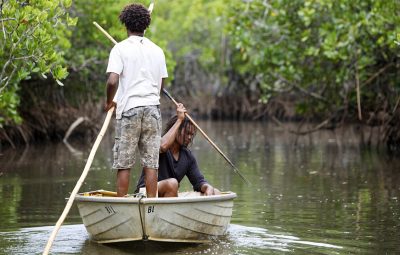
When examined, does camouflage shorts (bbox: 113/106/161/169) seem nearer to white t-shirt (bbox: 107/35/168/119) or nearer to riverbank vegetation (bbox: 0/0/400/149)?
white t-shirt (bbox: 107/35/168/119)

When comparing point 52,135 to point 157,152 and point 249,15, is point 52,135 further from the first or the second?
point 157,152

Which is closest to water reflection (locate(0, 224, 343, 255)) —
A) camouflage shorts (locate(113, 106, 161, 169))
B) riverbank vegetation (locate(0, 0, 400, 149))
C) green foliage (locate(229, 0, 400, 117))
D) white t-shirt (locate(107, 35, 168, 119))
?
camouflage shorts (locate(113, 106, 161, 169))

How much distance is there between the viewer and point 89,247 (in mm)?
8969

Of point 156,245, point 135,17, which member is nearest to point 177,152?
point 156,245

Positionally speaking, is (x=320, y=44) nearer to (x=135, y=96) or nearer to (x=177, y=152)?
(x=177, y=152)

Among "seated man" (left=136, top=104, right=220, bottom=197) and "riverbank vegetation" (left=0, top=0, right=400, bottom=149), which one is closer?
"seated man" (left=136, top=104, right=220, bottom=197)

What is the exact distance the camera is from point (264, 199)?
12984mm

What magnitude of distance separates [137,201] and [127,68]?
4.18ft

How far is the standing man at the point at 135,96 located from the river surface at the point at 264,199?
0.82 m

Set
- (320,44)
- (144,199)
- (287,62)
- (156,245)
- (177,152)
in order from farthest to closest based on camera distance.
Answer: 1. (287,62)
2. (320,44)
3. (177,152)
4. (156,245)
5. (144,199)

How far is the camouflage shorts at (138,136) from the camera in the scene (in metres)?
8.84

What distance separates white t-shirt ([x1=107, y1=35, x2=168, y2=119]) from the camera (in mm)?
8781

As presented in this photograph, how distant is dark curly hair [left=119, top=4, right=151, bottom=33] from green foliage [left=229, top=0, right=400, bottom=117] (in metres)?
9.86

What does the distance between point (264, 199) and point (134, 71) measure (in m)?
4.69
